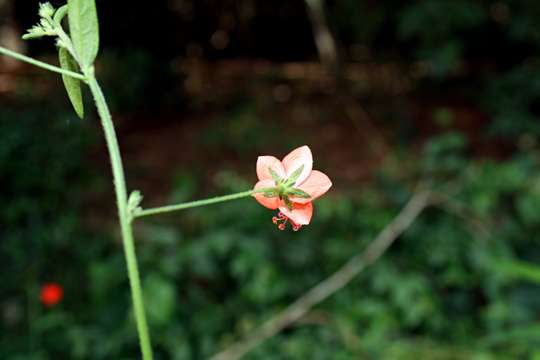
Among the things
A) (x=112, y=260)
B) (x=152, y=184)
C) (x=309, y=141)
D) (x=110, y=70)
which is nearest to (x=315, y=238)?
(x=112, y=260)

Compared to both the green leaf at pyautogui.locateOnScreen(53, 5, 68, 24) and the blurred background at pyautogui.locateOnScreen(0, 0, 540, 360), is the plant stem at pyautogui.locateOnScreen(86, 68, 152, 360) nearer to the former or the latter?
the green leaf at pyautogui.locateOnScreen(53, 5, 68, 24)

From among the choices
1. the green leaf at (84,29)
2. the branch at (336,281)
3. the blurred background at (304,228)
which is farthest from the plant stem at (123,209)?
the branch at (336,281)

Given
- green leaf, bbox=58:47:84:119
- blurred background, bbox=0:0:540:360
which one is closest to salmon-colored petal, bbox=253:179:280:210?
green leaf, bbox=58:47:84:119

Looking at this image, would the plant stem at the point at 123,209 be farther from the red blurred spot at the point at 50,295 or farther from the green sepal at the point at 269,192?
the red blurred spot at the point at 50,295

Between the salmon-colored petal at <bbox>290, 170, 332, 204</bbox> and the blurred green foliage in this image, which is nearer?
the salmon-colored petal at <bbox>290, 170, 332, 204</bbox>

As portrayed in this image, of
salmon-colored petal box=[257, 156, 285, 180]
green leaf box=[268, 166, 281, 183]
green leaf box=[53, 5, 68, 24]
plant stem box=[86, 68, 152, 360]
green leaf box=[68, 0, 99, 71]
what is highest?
green leaf box=[53, 5, 68, 24]

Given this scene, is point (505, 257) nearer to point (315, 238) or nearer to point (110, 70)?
point (315, 238)

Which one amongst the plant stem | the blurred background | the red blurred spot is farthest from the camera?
the blurred background
